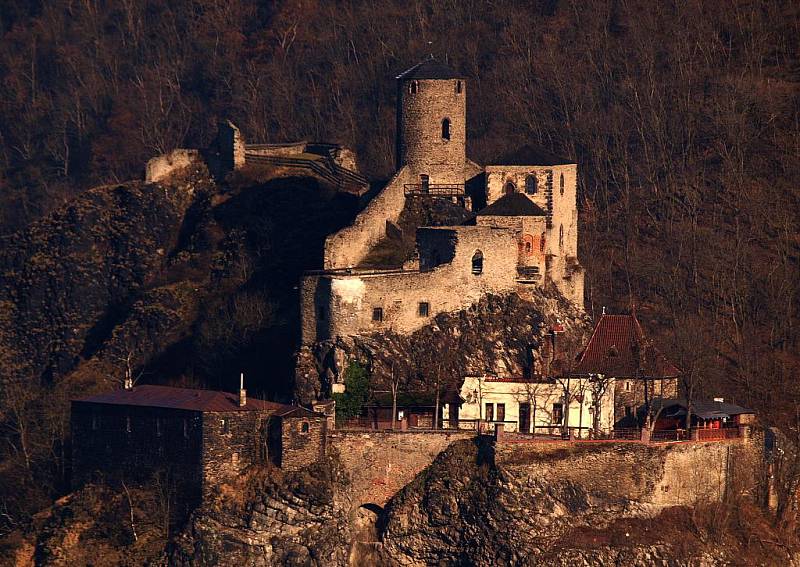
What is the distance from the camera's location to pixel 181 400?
113750mm

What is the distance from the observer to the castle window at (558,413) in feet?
379

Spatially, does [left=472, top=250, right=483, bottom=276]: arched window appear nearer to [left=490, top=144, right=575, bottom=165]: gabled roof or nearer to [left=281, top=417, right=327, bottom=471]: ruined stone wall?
[left=490, top=144, right=575, bottom=165]: gabled roof

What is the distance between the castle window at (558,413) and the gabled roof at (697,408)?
319 centimetres

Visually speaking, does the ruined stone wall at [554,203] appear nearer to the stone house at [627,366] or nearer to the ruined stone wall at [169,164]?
the stone house at [627,366]

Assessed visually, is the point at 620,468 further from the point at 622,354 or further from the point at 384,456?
the point at 384,456

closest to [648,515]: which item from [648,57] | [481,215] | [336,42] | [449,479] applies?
[449,479]

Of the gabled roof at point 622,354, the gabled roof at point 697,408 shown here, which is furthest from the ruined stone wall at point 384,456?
the gabled roof at point 697,408

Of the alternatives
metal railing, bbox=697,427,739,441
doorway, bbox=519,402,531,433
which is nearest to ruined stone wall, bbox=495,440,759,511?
metal railing, bbox=697,427,739,441

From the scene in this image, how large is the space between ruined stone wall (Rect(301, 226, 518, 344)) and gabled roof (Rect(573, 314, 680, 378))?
13.6 feet

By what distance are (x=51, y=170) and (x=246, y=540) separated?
225ft

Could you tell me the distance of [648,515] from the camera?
11238 cm

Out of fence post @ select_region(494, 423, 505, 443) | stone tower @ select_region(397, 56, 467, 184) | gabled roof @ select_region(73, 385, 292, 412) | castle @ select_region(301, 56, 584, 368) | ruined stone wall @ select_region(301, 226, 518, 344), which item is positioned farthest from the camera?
stone tower @ select_region(397, 56, 467, 184)

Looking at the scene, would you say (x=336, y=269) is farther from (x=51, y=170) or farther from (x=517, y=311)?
(x=51, y=170)

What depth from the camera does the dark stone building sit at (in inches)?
4400
